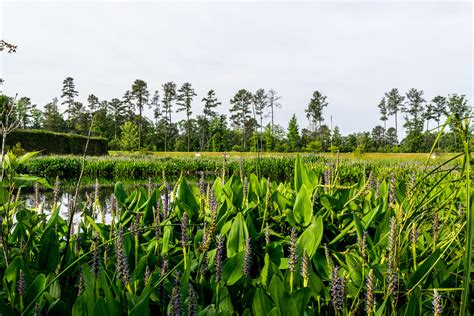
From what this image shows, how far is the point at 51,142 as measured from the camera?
32000 mm

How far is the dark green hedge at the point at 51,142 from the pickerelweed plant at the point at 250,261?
1136 inches

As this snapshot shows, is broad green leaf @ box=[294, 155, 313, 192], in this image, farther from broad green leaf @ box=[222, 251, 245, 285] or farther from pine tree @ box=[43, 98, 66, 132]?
pine tree @ box=[43, 98, 66, 132]

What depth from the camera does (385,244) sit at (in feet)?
4.32

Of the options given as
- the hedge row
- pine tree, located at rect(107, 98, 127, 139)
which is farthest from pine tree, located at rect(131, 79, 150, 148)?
the hedge row

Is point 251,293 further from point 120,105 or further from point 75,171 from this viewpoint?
point 120,105

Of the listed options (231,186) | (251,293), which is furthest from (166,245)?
(231,186)

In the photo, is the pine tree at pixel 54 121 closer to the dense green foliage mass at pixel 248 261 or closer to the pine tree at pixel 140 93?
the pine tree at pixel 140 93

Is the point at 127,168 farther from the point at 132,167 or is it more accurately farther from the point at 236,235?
the point at 236,235

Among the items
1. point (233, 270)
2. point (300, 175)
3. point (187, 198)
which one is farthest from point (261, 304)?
point (300, 175)

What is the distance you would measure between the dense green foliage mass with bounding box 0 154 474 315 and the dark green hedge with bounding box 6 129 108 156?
94.7 ft

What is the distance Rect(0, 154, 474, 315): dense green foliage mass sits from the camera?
2.82 ft

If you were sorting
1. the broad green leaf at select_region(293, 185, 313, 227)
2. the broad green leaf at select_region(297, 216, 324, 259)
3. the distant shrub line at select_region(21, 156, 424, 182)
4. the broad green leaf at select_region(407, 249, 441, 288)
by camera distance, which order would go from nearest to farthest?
the broad green leaf at select_region(407, 249, 441, 288)
the broad green leaf at select_region(297, 216, 324, 259)
the broad green leaf at select_region(293, 185, 313, 227)
the distant shrub line at select_region(21, 156, 424, 182)

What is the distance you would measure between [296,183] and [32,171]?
19.5 meters

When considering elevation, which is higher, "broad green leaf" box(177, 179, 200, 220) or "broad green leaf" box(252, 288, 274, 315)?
"broad green leaf" box(177, 179, 200, 220)
